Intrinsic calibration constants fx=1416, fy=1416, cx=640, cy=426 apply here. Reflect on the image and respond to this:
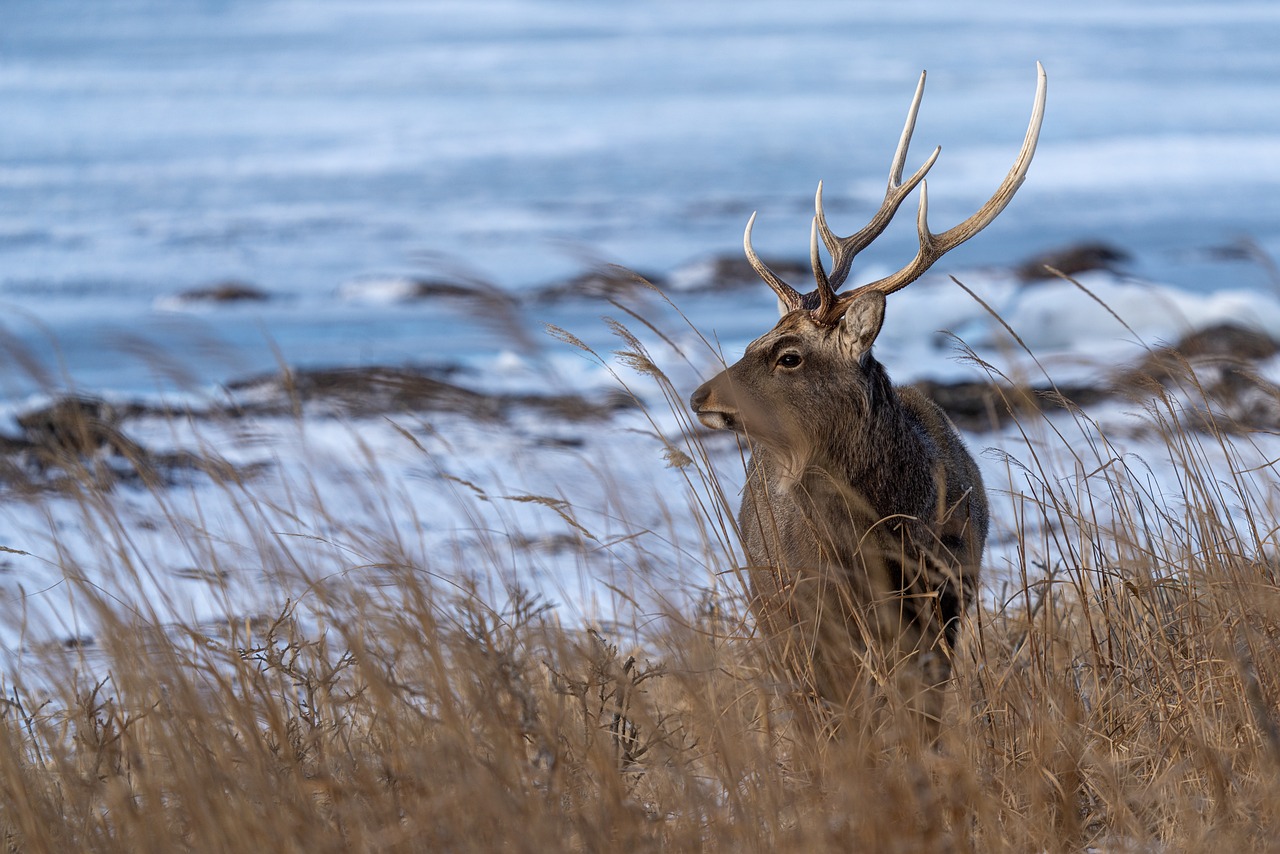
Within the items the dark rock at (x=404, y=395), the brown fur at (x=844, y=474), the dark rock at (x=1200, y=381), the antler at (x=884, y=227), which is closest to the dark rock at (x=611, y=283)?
the dark rock at (x=404, y=395)

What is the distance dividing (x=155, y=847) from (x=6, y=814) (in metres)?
0.61

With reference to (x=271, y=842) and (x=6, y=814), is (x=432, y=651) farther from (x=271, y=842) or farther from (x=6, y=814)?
(x=6, y=814)

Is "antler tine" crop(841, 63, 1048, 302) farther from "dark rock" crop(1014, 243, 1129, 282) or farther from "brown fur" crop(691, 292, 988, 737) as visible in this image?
"dark rock" crop(1014, 243, 1129, 282)

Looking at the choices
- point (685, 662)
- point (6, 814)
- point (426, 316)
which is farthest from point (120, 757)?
point (426, 316)

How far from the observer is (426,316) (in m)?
18.0

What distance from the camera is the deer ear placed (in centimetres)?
428

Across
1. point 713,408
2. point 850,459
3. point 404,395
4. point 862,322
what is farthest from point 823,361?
point 404,395

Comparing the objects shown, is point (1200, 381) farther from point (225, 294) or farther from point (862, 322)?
point (225, 294)

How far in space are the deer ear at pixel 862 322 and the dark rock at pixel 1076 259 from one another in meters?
12.8

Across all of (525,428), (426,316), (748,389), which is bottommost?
(748,389)

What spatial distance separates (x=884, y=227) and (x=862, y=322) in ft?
1.30

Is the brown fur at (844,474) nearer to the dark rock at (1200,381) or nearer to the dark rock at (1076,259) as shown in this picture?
the dark rock at (1200,381)

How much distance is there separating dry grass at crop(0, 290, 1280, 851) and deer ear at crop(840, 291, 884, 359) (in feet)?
2.81

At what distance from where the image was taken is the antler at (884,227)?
170 inches
